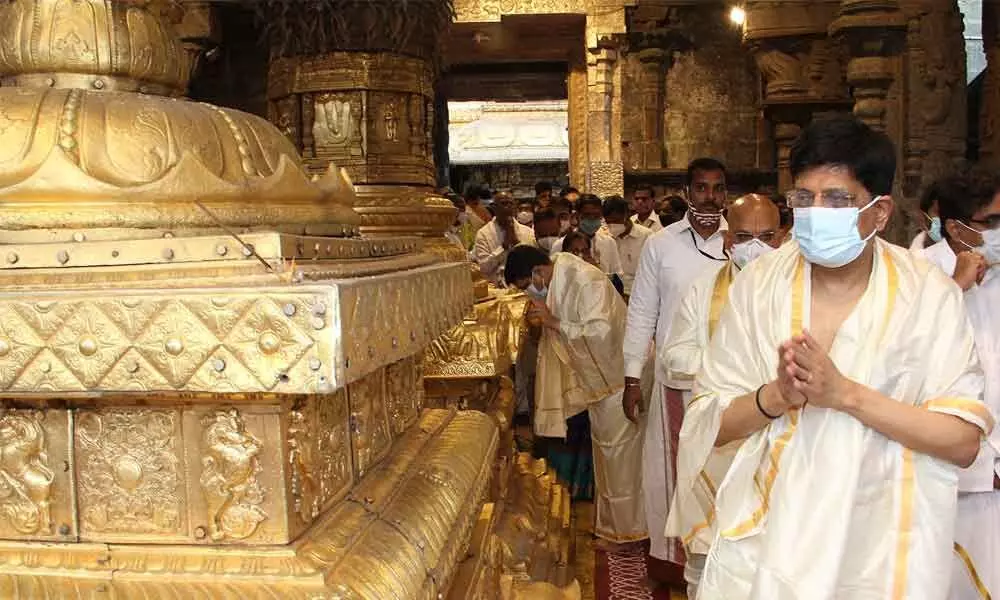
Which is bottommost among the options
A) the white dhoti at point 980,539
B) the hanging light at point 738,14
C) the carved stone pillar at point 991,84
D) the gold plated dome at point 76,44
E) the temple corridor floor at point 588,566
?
the temple corridor floor at point 588,566

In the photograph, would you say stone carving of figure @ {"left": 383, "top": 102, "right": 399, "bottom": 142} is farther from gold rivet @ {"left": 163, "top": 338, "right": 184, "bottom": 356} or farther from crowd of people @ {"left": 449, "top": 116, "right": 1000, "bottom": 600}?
gold rivet @ {"left": 163, "top": 338, "right": 184, "bottom": 356}

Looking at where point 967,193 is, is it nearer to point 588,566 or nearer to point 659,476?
point 659,476

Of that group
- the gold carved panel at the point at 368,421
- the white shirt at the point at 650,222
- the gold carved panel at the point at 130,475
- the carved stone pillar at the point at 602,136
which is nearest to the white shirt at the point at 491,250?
the white shirt at the point at 650,222

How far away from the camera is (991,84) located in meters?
7.27

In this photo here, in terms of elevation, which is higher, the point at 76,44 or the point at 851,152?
the point at 76,44

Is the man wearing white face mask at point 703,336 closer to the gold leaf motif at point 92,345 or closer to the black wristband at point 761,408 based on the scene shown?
the black wristband at point 761,408

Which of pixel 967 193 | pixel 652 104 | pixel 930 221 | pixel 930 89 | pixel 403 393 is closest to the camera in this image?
pixel 403 393

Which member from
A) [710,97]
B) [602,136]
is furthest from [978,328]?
[710,97]

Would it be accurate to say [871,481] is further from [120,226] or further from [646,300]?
[646,300]

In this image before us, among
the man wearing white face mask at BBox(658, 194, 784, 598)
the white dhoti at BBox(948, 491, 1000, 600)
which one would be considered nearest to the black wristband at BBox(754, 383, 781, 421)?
the man wearing white face mask at BBox(658, 194, 784, 598)

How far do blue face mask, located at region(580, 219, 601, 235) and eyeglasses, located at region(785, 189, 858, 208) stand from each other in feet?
17.2

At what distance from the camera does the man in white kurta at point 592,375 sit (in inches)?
176

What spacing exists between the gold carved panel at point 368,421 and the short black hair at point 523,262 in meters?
2.79

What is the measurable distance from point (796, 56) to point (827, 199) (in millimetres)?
9677
